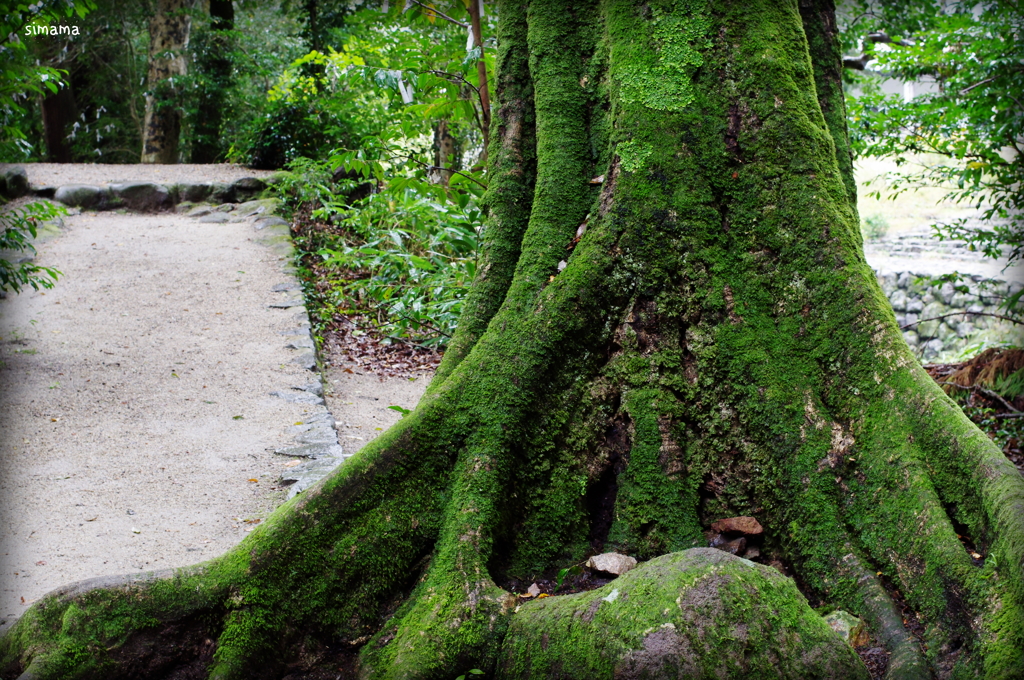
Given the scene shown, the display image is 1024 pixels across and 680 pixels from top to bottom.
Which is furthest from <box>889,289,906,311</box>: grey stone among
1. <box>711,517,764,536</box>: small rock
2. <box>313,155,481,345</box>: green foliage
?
<box>711,517,764,536</box>: small rock

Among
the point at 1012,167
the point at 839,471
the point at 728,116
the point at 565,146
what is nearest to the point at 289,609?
the point at 839,471

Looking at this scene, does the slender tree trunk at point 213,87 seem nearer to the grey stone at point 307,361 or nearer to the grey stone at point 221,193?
the grey stone at point 221,193

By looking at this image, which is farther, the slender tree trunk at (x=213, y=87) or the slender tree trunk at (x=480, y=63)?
the slender tree trunk at (x=213, y=87)

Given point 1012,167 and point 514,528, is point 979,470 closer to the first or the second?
point 514,528

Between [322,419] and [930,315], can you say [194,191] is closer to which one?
[322,419]

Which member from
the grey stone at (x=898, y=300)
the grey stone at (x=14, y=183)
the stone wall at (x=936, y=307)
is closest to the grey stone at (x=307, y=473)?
the grey stone at (x=14, y=183)

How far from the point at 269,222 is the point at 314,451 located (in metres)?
7.67

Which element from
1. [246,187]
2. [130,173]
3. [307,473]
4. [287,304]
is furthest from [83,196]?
[307,473]

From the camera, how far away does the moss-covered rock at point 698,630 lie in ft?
5.77

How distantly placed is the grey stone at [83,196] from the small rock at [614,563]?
43.6ft

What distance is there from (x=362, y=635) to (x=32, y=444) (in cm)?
403

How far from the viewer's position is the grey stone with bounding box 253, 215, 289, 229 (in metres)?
11.7

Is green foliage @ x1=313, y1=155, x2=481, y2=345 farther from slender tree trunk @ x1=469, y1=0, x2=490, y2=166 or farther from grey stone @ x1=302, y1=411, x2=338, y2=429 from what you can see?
grey stone @ x1=302, y1=411, x2=338, y2=429

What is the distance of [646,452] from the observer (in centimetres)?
250
